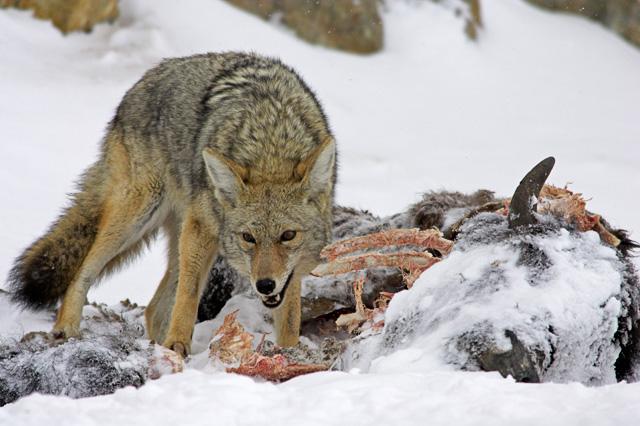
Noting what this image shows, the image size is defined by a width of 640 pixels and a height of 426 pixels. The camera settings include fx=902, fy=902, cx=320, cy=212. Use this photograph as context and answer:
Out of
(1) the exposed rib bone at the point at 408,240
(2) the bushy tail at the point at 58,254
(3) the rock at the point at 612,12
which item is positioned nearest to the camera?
(1) the exposed rib bone at the point at 408,240

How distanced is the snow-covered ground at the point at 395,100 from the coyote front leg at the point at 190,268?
3.36ft

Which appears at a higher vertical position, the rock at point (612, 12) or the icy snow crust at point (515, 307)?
the rock at point (612, 12)

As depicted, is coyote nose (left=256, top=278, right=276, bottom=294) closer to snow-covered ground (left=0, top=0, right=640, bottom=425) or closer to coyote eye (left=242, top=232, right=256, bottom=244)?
coyote eye (left=242, top=232, right=256, bottom=244)

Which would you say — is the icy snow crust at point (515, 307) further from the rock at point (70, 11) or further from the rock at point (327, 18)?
the rock at point (327, 18)

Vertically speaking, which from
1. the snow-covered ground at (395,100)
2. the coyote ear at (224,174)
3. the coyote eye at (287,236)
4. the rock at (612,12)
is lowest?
the coyote eye at (287,236)

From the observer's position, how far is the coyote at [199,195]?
514cm

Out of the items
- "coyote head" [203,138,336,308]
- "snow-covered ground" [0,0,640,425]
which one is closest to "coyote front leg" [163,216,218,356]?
"coyote head" [203,138,336,308]

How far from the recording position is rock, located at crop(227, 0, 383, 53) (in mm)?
14562

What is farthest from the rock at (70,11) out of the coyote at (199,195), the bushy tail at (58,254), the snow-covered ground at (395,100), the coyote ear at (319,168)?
the coyote ear at (319,168)

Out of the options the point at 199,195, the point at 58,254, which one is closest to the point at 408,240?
the point at 199,195

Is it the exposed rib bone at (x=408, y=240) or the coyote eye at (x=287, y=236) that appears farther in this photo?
the coyote eye at (x=287, y=236)

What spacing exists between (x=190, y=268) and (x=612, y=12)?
13681mm

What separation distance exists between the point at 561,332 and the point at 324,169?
199cm

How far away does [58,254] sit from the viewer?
5875 millimetres
